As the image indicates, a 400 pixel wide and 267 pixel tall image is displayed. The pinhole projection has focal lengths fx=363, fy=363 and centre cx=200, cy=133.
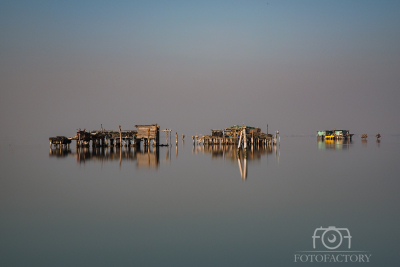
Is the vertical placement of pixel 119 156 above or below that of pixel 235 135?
below

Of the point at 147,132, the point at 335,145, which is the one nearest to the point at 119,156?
the point at 147,132

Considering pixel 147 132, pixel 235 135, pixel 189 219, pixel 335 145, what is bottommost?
pixel 189 219

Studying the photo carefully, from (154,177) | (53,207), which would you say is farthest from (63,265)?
(154,177)

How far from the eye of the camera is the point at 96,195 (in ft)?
56.1

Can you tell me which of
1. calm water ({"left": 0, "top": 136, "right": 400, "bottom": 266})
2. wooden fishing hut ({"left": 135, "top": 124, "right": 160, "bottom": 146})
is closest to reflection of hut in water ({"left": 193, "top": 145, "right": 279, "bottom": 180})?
calm water ({"left": 0, "top": 136, "right": 400, "bottom": 266})

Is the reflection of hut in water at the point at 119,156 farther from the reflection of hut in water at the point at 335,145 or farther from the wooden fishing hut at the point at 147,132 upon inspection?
Answer: the reflection of hut in water at the point at 335,145

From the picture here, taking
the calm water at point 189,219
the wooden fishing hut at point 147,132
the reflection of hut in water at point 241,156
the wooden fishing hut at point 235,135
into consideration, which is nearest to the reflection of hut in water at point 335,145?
the wooden fishing hut at point 235,135

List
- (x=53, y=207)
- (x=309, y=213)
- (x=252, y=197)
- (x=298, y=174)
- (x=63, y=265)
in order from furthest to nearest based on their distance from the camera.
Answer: (x=298, y=174) < (x=252, y=197) < (x=53, y=207) < (x=309, y=213) < (x=63, y=265)

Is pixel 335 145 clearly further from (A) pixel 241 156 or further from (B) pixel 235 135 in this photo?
(A) pixel 241 156

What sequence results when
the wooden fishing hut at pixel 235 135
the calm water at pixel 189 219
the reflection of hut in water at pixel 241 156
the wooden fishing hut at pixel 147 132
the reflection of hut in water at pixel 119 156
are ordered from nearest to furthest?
the calm water at pixel 189 219
the reflection of hut in water at pixel 241 156
the reflection of hut in water at pixel 119 156
the wooden fishing hut at pixel 147 132
the wooden fishing hut at pixel 235 135

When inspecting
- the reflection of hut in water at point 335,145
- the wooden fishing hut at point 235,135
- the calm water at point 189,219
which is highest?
the wooden fishing hut at point 235,135

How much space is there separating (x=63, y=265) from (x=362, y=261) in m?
7.49

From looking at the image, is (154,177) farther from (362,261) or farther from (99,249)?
(362,261)

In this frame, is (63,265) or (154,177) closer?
(63,265)
